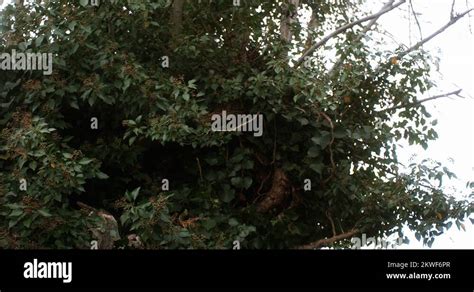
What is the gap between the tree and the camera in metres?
6.67

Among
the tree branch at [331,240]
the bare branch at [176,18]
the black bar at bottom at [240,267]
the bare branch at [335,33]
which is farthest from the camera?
the bare branch at [176,18]

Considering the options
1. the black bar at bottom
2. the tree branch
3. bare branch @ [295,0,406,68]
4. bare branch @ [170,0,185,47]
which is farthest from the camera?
bare branch @ [170,0,185,47]

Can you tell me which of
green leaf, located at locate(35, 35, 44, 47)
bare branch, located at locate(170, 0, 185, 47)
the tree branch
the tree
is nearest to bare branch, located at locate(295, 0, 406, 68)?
the tree

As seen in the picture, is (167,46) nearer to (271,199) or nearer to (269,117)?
(269,117)

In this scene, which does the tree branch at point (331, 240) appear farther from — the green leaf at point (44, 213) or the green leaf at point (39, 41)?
the green leaf at point (39, 41)

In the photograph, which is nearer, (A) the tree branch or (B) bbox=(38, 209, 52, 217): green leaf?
(B) bbox=(38, 209, 52, 217): green leaf

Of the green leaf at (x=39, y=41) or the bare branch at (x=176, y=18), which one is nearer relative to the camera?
the green leaf at (x=39, y=41)

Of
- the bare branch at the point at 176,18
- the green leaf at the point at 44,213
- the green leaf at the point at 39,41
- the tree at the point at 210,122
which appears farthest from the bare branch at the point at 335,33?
the green leaf at the point at 44,213

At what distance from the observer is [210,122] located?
6.76m

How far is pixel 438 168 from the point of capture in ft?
24.4

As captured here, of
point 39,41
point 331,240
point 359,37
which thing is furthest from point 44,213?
point 359,37

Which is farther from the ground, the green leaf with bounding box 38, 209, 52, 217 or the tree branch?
the green leaf with bounding box 38, 209, 52, 217

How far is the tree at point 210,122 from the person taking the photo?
667 cm

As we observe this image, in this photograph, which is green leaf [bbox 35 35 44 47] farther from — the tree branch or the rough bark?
the tree branch
